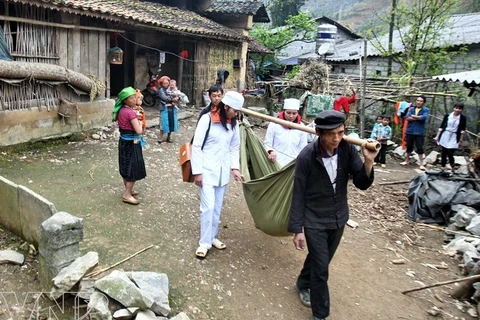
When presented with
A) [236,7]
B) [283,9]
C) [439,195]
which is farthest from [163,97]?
[283,9]

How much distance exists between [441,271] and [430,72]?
9111 millimetres

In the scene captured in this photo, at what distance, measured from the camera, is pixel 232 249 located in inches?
153

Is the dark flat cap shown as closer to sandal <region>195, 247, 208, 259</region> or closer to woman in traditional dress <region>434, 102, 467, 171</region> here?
sandal <region>195, 247, 208, 259</region>

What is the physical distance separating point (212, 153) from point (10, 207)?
6.32 ft

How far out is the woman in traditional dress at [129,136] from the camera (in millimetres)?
4234

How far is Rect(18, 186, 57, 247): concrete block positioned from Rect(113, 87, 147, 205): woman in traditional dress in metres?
1.24

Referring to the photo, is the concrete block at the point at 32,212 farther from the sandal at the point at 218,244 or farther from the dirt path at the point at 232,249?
the sandal at the point at 218,244

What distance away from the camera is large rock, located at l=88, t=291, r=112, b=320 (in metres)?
2.48

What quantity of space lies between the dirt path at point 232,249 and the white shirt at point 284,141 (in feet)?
3.02

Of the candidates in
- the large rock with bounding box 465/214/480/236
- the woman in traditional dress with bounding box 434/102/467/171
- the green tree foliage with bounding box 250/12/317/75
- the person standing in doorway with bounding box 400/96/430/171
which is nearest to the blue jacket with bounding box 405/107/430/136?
the person standing in doorway with bounding box 400/96/430/171

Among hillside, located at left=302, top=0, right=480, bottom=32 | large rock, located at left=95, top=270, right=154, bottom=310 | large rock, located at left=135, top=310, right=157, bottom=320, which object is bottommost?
large rock, located at left=135, top=310, right=157, bottom=320

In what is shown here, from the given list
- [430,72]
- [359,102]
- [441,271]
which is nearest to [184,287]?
[441,271]

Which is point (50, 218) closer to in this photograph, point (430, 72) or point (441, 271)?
point (441, 271)

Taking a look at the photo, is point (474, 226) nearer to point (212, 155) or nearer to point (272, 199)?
point (272, 199)
